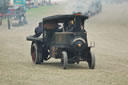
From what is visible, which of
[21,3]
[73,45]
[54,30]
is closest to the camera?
[73,45]

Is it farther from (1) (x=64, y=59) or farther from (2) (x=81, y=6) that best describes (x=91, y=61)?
(2) (x=81, y=6)

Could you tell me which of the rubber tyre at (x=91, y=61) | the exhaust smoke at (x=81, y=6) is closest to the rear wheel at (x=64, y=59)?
the rubber tyre at (x=91, y=61)

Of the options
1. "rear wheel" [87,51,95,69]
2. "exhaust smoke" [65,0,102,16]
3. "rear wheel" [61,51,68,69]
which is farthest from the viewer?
"exhaust smoke" [65,0,102,16]

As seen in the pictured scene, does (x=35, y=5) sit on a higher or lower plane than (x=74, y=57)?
lower

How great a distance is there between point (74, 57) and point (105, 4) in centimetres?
5582

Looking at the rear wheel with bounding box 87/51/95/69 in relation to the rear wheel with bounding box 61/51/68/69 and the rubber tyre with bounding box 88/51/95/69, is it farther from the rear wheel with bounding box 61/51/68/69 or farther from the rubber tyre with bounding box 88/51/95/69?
the rear wheel with bounding box 61/51/68/69

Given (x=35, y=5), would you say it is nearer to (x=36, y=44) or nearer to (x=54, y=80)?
(x=36, y=44)

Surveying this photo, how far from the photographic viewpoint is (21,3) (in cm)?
5744

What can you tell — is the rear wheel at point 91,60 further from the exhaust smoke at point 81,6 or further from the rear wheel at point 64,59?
the exhaust smoke at point 81,6

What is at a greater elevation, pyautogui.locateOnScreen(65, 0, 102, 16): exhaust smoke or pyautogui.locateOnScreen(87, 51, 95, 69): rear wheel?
pyautogui.locateOnScreen(87, 51, 95, 69): rear wheel

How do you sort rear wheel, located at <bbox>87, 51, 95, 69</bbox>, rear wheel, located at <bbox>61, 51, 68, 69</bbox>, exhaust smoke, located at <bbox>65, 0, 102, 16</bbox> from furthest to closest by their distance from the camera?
exhaust smoke, located at <bbox>65, 0, 102, 16</bbox> → rear wheel, located at <bbox>87, 51, 95, 69</bbox> → rear wheel, located at <bbox>61, 51, 68, 69</bbox>

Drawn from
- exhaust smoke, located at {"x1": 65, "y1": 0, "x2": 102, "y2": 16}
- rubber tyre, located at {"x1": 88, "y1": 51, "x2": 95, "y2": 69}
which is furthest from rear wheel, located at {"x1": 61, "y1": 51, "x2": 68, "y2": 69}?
exhaust smoke, located at {"x1": 65, "y1": 0, "x2": 102, "y2": 16}

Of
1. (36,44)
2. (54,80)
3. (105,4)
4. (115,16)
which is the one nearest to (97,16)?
(115,16)

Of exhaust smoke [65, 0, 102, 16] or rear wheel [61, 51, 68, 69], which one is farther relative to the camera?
exhaust smoke [65, 0, 102, 16]
